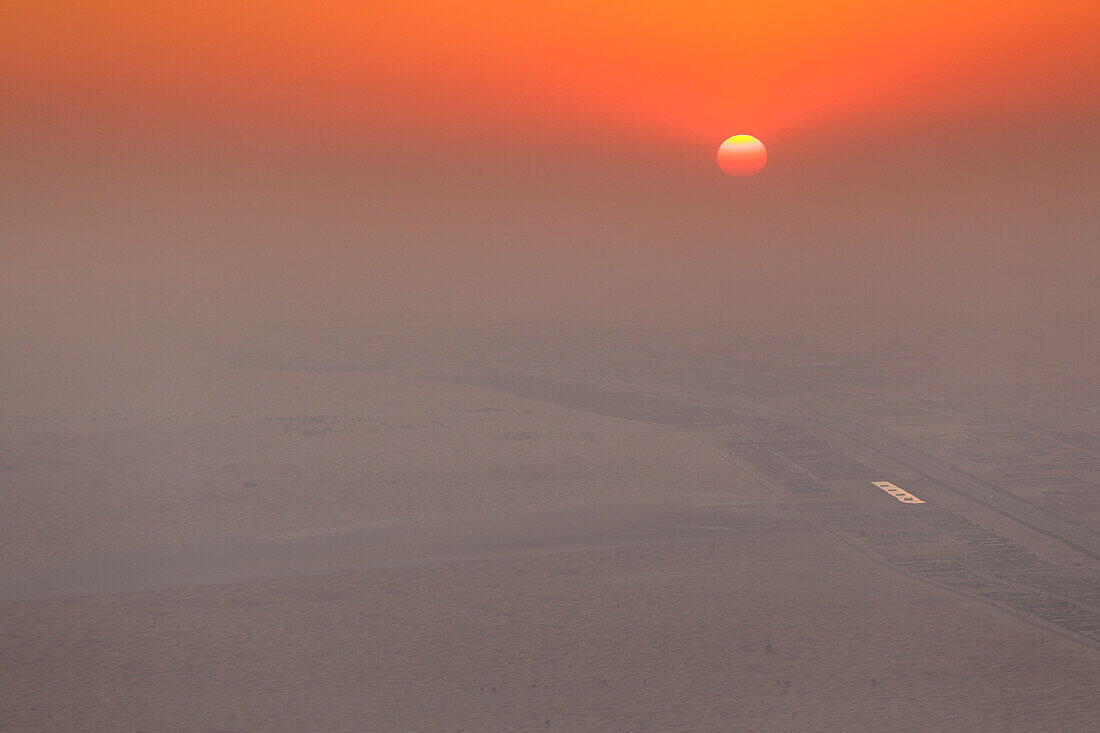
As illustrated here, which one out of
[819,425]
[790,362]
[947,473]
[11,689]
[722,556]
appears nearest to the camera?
[11,689]

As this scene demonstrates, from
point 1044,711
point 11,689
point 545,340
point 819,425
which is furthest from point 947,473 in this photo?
point 545,340

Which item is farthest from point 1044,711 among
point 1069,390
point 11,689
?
point 1069,390

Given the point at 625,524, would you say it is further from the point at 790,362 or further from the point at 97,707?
the point at 790,362

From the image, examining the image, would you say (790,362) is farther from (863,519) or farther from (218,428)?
(863,519)

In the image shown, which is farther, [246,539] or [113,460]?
[113,460]

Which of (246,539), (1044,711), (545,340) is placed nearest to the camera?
(1044,711)

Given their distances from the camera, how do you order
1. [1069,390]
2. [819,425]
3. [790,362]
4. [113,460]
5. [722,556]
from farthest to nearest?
[790,362] < [1069,390] < [819,425] < [113,460] < [722,556]
